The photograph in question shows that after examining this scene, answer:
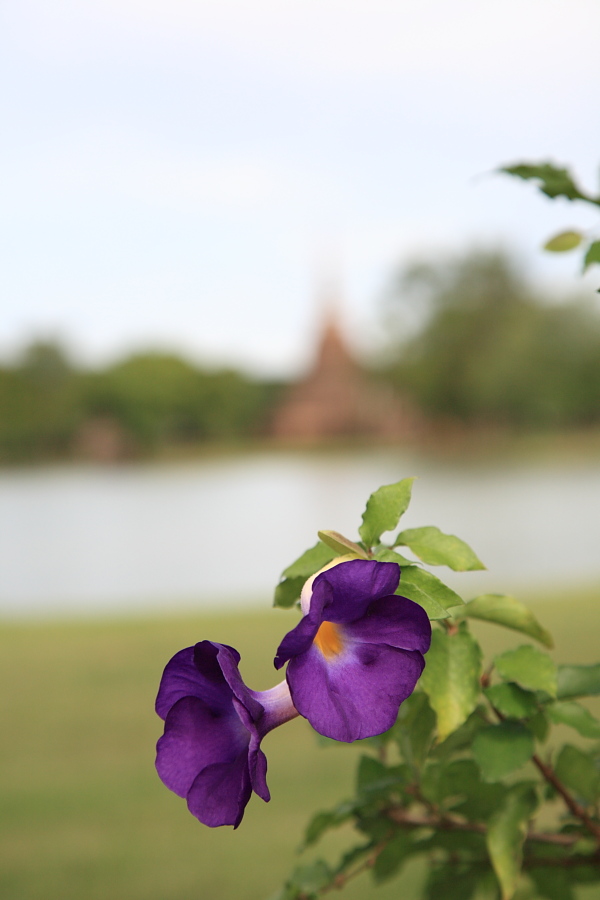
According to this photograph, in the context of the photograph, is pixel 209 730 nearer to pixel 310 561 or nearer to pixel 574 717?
pixel 310 561

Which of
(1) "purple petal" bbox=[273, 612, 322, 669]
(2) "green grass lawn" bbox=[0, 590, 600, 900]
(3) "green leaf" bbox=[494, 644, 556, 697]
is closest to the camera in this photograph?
(1) "purple petal" bbox=[273, 612, 322, 669]

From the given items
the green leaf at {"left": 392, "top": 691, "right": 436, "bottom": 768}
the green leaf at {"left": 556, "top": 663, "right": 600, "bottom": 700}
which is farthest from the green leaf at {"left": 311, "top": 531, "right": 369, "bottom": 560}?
the green leaf at {"left": 556, "top": 663, "right": 600, "bottom": 700}

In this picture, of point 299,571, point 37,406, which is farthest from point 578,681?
point 37,406

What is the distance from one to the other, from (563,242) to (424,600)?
0.51m

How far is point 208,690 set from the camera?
35 centimetres

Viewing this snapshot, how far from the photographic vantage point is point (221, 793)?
343 millimetres

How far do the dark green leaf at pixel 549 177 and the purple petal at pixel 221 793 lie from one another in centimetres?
52

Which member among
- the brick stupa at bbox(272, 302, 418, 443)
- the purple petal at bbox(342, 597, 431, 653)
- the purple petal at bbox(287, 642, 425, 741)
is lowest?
the brick stupa at bbox(272, 302, 418, 443)

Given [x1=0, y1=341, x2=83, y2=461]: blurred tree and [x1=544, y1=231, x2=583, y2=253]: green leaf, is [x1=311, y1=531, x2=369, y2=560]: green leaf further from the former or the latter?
[x1=0, y1=341, x2=83, y2=461]: blurred tree

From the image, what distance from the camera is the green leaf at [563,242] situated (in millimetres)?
775

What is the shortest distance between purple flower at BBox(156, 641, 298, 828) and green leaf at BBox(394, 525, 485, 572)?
7.4 inches

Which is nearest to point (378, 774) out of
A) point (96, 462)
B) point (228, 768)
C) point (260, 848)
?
point (228, 768)

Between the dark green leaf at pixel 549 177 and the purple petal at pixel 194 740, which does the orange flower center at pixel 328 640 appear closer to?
the purple petal at pixel 194 740

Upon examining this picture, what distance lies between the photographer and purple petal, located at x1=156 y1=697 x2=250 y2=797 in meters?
0.35
